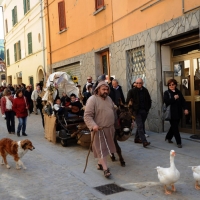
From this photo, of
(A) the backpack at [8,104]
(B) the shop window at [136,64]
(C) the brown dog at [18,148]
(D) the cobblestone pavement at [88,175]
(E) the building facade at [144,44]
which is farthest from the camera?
(A) the backpack at [8,104]

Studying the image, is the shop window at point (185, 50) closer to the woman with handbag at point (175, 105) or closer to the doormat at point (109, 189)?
the woman with handbag at point (175, 105)

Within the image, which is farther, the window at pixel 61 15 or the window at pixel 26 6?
the window at pixel 26 6

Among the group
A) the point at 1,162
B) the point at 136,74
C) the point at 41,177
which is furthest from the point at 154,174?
the point at 136,74

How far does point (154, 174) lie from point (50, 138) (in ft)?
13.9

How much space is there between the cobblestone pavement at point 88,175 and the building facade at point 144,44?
1.64 meters

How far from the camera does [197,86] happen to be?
8.60m

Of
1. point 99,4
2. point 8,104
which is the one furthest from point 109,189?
point 99,4

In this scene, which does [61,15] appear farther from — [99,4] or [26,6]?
[26,6]

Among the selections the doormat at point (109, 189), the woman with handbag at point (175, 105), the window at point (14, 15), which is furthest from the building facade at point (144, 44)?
the window at point (14, 15)

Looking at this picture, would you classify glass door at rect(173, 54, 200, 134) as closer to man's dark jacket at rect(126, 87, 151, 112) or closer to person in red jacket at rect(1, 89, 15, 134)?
man's dark jacket at rect(126, 87, 151, 112)

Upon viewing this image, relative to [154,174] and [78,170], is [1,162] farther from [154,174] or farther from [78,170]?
[154,174]

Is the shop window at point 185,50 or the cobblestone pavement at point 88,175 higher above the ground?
the shop window at point 185,50

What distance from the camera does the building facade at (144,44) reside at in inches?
338

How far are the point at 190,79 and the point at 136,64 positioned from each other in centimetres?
244
